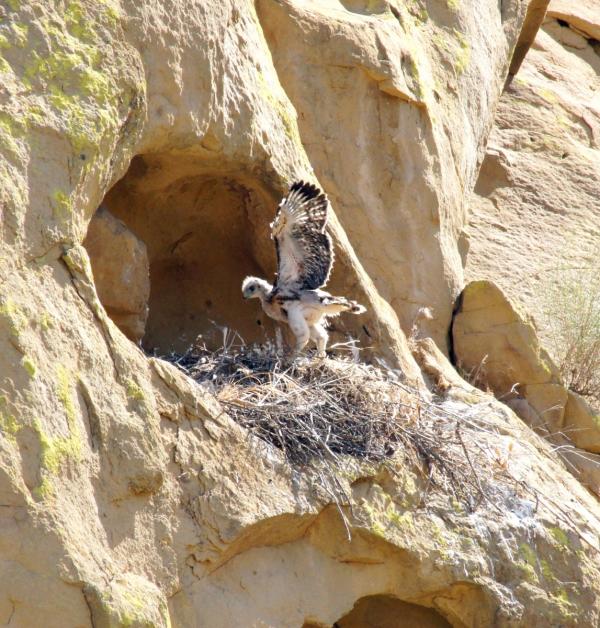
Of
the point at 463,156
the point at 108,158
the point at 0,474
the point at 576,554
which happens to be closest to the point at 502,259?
the point at 463,156

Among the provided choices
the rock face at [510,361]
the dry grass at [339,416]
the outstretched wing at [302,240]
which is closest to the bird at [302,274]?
the outstretched wing at [302,240]

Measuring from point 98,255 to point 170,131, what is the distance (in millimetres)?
876

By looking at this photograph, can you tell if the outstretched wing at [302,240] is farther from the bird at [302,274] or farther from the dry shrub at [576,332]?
the dry shrub at [576,332]

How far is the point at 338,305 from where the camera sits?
7.14 metres

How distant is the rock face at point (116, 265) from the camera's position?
682 centimetres

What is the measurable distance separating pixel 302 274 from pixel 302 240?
0.80 ft

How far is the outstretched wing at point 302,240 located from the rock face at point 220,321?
0.95 feet

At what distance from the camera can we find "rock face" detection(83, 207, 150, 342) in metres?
6.82

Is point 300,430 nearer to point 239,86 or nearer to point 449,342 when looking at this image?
point 239,86

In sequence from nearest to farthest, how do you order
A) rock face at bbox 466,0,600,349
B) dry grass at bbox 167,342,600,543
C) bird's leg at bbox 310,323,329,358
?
dry grass at bbox 167,342,600,543 → bird's leg at bbox 310,323,329,358 → rock face at bbox 466,0,600,349

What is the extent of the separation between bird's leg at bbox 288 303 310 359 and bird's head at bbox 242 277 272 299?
7.6 inches

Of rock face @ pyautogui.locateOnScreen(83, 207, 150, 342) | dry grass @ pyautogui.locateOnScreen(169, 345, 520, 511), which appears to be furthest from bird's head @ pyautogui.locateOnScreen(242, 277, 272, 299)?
rock face @ pyautogui.locateOnScreen(83, 207, 150, 342)

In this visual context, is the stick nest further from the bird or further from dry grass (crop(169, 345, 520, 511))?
the bird

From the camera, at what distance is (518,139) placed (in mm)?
11359
